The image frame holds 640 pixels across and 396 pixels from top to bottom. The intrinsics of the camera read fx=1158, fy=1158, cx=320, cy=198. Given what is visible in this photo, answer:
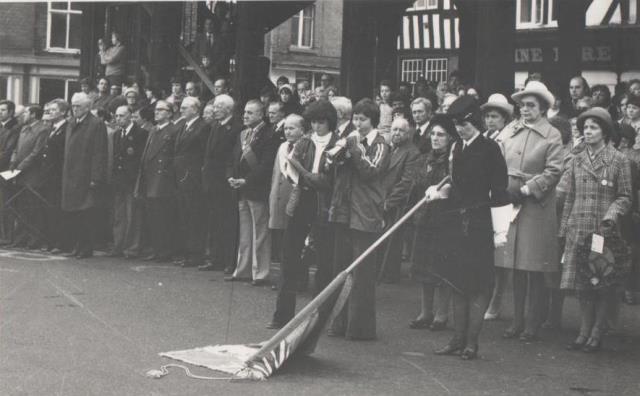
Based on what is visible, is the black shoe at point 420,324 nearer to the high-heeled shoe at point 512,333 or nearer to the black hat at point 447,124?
the high-heeled shoe at point 512,333

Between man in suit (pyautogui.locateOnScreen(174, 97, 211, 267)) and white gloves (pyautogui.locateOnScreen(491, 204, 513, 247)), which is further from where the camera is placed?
man in suit (pyautogui.locateOnScreen(174, 97, 211, 267))

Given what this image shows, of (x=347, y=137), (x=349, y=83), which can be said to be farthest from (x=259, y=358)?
(x=349, y=83)

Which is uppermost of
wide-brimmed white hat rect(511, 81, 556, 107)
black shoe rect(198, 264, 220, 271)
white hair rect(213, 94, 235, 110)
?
white hair rect(213, 94, 235, 110)

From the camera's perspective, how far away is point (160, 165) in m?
14.6

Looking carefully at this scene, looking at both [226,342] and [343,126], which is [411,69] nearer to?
[343,126]

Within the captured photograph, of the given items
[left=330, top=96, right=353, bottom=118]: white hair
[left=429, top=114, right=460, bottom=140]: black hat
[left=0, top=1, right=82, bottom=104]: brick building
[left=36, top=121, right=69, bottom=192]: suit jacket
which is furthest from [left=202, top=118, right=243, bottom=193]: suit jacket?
[left=0, top=1, right=82, bottom=104]: brick building

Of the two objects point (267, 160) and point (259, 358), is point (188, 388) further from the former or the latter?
point (267, 160)

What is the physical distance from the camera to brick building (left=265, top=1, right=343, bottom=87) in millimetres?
41281

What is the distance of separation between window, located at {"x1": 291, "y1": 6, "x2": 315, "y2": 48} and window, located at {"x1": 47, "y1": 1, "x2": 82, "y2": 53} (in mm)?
7707

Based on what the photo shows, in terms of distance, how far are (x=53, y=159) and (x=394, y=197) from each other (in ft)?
18.0

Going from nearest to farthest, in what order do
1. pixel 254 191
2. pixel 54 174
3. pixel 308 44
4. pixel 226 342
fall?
pixel 226 342, pixel 254 191, pixel 54 174, pixel 308 44

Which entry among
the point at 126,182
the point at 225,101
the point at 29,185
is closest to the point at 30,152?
the point at 29,185

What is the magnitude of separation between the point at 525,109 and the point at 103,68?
14.0 metres

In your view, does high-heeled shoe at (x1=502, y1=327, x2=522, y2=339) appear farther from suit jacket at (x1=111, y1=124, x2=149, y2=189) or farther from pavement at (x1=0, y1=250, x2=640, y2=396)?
suit jacket at (x1=111, y1=124, x2=149, y2=189)
